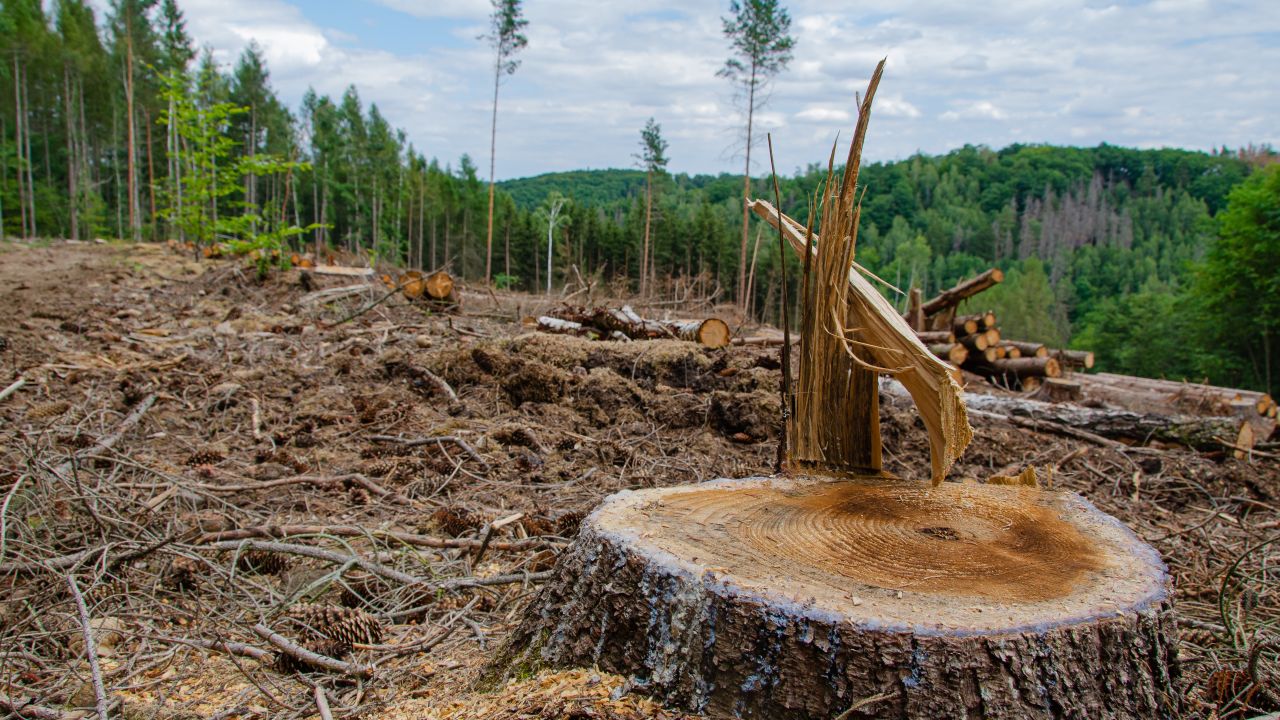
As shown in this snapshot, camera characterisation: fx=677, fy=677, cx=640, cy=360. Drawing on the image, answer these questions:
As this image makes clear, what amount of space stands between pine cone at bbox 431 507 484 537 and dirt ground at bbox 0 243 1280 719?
13 mm

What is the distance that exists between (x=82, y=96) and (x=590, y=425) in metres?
45.4

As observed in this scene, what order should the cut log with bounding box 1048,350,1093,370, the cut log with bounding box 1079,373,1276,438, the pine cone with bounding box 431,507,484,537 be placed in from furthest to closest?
1. the cut log with bounding box 1048,350,1093,370
2. the cut log with bounding box 1079,373,1276,438
3. the pine cone with bounding box 431,507,484,537

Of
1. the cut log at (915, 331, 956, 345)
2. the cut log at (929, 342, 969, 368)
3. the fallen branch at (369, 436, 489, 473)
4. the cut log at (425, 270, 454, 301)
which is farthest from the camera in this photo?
the cut log at (915, 331, 956, 345)

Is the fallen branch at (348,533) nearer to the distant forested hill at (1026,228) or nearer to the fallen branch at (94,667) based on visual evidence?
the fallen branch at (94,667)

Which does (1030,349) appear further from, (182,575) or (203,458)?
(182,575)

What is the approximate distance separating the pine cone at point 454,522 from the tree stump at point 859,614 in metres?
1.64

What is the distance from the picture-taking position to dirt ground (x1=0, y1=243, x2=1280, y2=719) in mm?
2094

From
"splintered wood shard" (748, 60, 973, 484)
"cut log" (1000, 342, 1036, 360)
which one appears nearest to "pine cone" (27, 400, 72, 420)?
"splintered wood shard" (748, 60, 973, 484)

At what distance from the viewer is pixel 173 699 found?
6.68 ft

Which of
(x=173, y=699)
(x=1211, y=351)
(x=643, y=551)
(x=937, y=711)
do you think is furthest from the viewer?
(x=1211, y=351)

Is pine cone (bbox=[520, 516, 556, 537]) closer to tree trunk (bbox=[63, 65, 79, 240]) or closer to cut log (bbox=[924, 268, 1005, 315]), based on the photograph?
cut log (bbox=[924, 268, 1005, 315])

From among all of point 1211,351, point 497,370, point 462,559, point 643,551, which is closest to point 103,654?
point 462,559

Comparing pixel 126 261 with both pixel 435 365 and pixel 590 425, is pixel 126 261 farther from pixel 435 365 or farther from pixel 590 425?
pixel 590 425

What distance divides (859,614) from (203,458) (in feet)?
14.0
